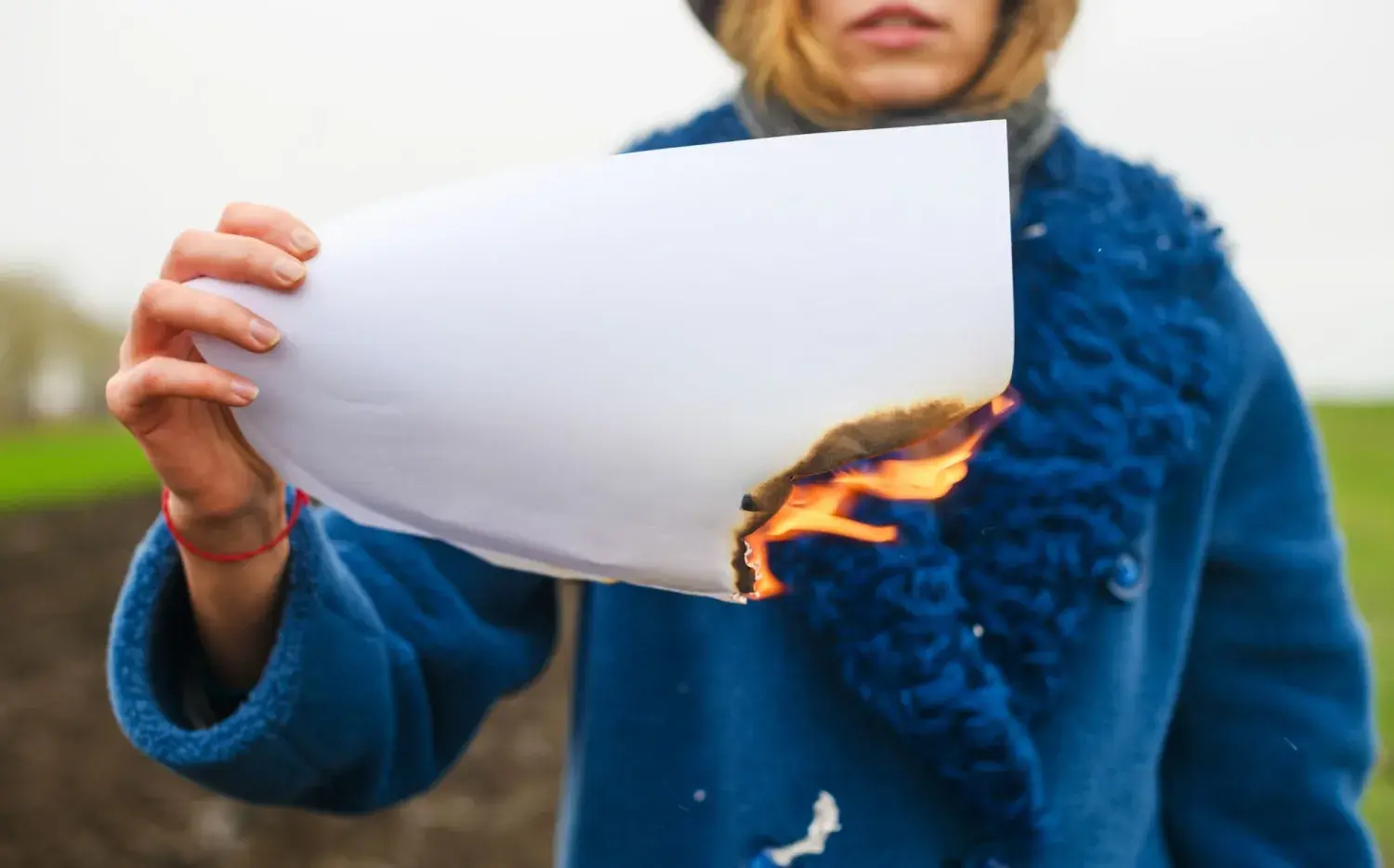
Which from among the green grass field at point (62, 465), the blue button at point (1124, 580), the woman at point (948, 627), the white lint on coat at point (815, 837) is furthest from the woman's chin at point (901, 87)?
the green grass field at point (62, 465)

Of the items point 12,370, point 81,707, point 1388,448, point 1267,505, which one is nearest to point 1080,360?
point 1267,505

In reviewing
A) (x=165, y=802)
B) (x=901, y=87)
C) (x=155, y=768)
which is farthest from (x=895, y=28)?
(x=155, y=768)

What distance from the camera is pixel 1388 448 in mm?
3172

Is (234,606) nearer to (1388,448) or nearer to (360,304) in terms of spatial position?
(360,304)

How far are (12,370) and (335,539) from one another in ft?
8.51

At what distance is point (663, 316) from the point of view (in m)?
0.32

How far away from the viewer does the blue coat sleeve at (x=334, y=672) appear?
1.61 ft

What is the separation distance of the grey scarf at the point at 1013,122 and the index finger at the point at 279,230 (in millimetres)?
294

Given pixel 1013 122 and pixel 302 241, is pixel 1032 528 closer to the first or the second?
pixel 1013 122

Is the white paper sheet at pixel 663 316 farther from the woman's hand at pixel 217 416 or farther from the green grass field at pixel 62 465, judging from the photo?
the green grass field at pixel 62 465

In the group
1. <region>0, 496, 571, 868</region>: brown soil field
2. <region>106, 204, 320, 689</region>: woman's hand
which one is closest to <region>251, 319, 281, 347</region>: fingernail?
<region>106, 204, 320, 689</region>: woman's hand

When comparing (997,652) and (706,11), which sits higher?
(706,11)

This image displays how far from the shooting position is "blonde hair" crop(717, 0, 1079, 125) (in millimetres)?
538

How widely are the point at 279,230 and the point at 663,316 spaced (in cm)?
14
